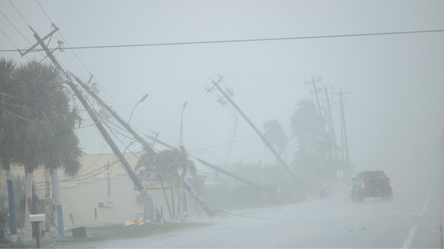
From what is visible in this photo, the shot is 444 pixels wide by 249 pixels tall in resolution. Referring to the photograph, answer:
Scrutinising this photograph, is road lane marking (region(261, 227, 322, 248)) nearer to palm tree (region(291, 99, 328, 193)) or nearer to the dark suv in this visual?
the dark suv

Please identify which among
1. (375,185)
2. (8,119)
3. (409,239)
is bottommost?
(409,239)

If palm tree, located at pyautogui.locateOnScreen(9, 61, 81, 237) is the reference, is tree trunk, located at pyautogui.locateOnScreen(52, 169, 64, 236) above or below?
below

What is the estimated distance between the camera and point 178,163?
28766 millimetres

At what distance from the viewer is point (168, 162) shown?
30703mm

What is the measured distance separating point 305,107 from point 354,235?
2630 inches

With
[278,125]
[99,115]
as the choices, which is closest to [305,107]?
[278,125]

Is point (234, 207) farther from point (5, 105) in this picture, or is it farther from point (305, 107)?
point (305, 107)

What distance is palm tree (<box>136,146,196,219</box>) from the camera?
95.4 feet

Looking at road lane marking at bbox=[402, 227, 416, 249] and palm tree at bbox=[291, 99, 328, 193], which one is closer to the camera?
road lane marking at bbox=[402, 227, 416, 249]

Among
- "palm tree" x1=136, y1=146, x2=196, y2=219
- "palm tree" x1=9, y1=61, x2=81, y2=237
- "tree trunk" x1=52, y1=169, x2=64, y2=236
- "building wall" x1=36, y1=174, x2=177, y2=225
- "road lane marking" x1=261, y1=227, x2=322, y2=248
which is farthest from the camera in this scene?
"building wall" x1=36, y1=174, x2=177, y2=225

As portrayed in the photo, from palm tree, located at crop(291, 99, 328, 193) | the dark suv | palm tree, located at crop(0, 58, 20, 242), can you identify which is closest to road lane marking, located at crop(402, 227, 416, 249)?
the dark suv

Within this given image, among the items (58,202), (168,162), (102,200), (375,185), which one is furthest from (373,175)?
(102,200)

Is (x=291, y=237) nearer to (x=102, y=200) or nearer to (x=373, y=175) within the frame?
(x=373, y=175)

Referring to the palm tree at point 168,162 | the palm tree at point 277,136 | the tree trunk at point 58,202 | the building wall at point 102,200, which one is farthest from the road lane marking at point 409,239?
the palm tree at point 277,136
